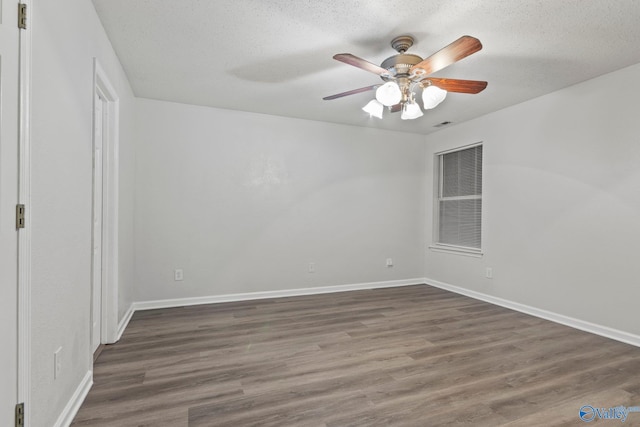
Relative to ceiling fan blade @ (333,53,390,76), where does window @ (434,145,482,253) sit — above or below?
below

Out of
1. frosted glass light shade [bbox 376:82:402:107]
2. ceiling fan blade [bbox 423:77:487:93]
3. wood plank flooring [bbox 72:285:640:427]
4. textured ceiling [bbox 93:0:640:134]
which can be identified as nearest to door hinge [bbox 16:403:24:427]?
wood plank flooring [bbox 72:285:640:427]

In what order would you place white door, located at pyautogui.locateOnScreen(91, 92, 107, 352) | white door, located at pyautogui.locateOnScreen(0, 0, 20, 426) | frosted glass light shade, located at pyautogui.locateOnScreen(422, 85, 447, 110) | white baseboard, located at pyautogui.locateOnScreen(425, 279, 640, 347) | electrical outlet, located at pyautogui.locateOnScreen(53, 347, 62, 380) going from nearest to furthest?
white door, located at pyautogui.locateOnScreen(0, 0, 20, 426)
electrical outlet, located at pyautogui.locateOnScreen(53, 347, 62, 380)
frosted glass light shade, located at pyautogui.locateOnScreen(422, 85, 447, 110)
white door, located at pyautogui.locateOnScreen(91, 92, 107, 352)
white baseboard, located at pyautogui.locateOnScreen(425, 279, 640, 347)

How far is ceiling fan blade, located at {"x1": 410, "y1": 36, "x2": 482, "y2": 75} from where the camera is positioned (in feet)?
6.39

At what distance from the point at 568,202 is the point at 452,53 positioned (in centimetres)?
238

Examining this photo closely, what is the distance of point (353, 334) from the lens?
3.10 meters

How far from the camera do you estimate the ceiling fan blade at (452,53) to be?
6.39 feet

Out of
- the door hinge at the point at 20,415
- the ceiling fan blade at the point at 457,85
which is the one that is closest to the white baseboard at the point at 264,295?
the door hinge at the point at 20,415

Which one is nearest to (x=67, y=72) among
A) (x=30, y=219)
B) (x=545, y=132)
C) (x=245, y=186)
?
(x=30, y=219)

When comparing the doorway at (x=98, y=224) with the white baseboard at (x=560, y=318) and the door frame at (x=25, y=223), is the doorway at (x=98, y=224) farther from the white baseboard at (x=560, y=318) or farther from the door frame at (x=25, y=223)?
the white baseboard at (x=560, y=318)

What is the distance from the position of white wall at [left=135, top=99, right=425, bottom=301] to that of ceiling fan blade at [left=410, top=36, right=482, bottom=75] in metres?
2.47

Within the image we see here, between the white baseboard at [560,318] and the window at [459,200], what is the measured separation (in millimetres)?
601

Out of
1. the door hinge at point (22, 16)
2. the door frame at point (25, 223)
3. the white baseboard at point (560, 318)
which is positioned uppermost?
the door hinge at point (22, 16)

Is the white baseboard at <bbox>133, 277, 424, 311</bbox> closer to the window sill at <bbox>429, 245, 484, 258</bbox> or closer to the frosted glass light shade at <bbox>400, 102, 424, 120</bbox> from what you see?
the window sill at <bbox>429, 245, 484, 258</bbox>

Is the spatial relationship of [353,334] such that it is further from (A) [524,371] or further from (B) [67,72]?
(B) [67,72]
